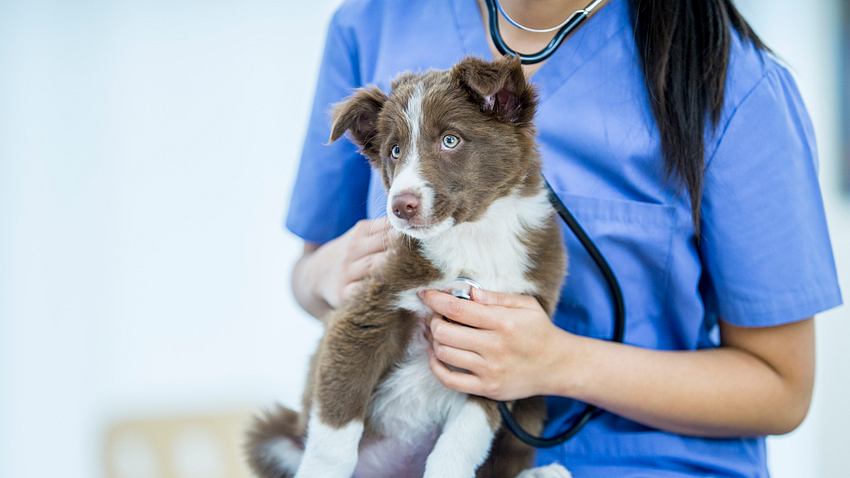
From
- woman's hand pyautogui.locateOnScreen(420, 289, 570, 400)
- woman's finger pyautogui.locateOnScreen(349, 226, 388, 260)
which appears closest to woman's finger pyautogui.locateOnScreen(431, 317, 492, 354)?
woman's hand pyautogui.locateOnScreen(420, 289, 570, 400)

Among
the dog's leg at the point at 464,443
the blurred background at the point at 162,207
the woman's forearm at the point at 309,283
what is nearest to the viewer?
the dog's leg at the point at 464,443

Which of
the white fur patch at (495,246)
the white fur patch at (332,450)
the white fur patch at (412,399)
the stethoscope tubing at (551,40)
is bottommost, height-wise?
the white fur patch at (332,450)

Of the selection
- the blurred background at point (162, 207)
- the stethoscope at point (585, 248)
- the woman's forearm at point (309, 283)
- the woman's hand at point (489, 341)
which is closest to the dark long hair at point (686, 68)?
the stethoscope at point (585, 248)

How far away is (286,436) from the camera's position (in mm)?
1669

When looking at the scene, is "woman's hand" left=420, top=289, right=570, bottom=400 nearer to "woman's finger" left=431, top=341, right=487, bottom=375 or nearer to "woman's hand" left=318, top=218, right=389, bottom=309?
"woman's finger" left=431, top=341, right=487, bottom=375

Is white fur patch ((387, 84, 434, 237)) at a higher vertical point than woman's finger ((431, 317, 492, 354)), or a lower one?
higher

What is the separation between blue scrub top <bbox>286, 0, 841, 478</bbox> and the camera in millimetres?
1479

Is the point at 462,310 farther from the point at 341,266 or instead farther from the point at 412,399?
the point at 341,266

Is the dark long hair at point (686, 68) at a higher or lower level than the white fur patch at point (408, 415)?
higher

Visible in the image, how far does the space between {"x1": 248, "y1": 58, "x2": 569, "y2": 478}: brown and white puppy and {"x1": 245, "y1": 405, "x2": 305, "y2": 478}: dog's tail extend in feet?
0.49

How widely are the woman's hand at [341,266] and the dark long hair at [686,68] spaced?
1.75 feet

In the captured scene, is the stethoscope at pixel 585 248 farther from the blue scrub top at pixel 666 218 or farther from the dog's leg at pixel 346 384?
the dog's leg at pixel 346 384

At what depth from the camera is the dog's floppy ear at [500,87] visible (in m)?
1.23

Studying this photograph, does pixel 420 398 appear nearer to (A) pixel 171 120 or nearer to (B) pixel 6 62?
(A) pixel 171 120
